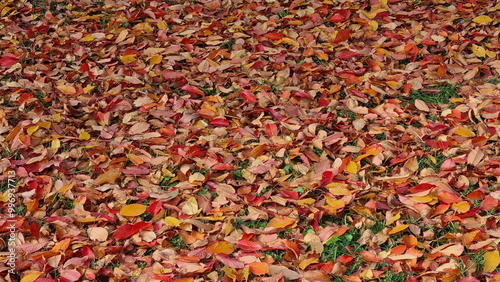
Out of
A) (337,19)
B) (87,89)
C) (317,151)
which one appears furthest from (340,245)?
(337,19)

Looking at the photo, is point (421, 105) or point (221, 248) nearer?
point (221, 248)

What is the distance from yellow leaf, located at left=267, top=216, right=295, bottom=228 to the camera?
2.46m

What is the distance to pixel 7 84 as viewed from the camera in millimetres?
3461

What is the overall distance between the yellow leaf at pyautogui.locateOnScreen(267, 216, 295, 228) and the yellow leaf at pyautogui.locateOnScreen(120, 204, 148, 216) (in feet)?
1.83

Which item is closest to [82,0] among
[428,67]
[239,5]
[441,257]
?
[239,5]

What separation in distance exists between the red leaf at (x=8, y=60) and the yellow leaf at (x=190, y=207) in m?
1.81

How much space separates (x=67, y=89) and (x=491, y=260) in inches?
95.7

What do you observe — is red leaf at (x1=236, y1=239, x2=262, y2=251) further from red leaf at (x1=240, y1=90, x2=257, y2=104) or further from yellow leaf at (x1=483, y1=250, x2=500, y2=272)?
red leaf at (x1=240, y1=90, x2=257, y2=104)

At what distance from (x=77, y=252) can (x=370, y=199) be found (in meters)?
1.25

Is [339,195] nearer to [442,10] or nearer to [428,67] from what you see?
[428,67]

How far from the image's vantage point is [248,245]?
7.77 ft

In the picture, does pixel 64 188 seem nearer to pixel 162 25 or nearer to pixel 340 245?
pixel 340 245

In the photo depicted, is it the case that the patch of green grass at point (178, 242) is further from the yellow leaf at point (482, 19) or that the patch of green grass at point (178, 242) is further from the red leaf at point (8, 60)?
the yellow leaf at point (482, 19)

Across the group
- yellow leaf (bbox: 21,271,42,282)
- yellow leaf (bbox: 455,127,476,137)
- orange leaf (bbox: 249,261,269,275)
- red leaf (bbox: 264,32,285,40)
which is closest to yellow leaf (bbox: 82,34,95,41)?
red leaf (bbox: 264,32,285,40)
